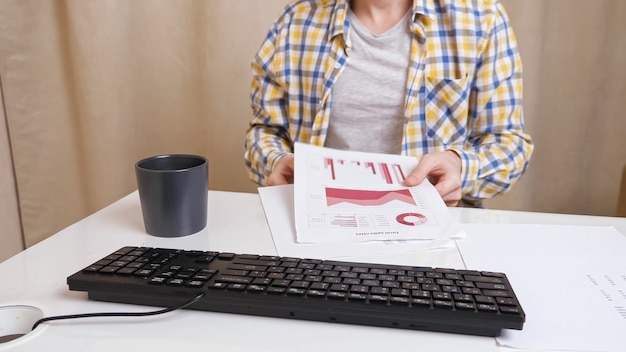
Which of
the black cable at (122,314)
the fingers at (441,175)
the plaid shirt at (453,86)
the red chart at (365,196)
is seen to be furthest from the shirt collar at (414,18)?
the black cable at (122,314)

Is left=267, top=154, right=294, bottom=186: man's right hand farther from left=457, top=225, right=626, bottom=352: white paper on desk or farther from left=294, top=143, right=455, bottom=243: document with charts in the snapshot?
left=457, top=225, right=626, bottom=352: white paper on desk

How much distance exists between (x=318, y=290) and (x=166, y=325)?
12 centimetres

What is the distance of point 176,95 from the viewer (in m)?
1.54

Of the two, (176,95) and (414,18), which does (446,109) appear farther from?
(176,95)

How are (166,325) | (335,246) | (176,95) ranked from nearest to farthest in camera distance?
1. (166,325)
2. (335,246)
3. (176,95)

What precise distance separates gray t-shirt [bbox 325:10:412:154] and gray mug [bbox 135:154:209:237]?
48 cm

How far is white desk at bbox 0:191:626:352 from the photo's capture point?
39 cm

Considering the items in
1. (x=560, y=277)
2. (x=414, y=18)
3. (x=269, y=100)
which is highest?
(x=414, y=18)

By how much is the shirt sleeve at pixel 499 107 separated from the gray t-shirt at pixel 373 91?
144 mm

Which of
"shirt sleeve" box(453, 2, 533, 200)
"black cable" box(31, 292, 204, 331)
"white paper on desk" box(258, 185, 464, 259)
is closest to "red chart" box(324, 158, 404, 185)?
"white paper on desk" box(258, 185, 464, 259)

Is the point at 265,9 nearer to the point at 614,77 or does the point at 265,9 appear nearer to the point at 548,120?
the point at 548,120

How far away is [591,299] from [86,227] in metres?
0.55

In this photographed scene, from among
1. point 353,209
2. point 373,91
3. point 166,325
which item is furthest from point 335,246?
point 373,91

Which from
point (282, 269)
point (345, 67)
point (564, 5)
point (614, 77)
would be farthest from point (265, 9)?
point (282, 269)
